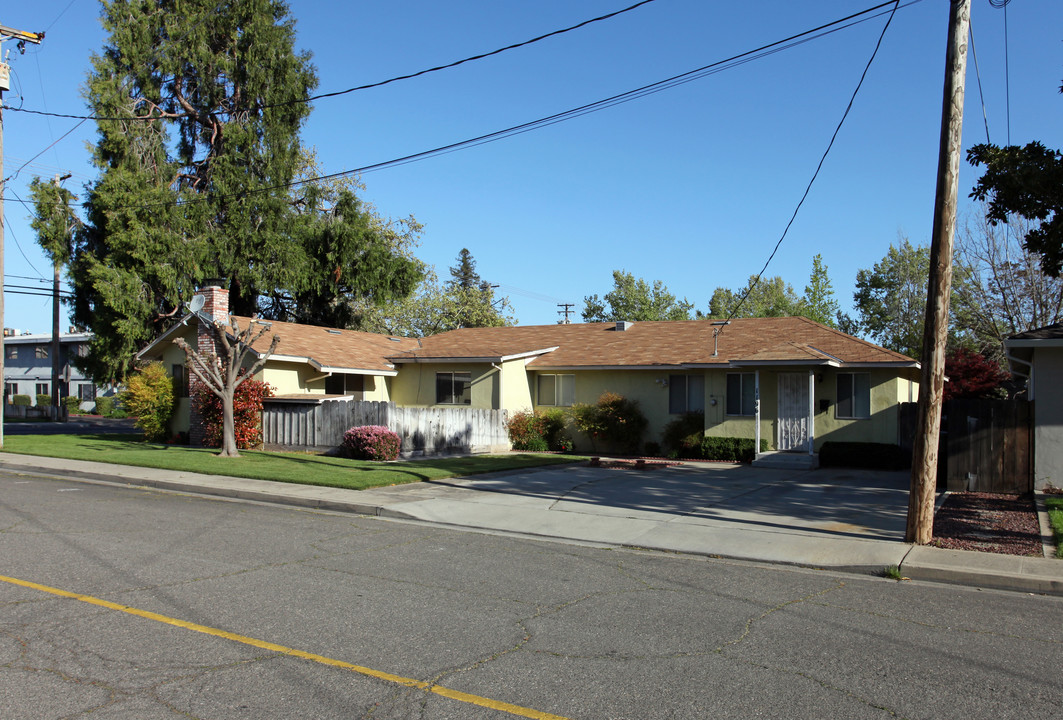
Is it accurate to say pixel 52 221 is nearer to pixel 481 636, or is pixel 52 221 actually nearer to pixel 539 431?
pixel 539 431

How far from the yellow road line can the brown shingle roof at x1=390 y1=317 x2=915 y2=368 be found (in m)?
18.1

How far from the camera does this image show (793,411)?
73.9 feet

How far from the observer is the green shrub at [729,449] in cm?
2262

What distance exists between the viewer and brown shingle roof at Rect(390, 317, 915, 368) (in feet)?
73.8

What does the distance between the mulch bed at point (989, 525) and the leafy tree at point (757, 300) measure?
4872cm

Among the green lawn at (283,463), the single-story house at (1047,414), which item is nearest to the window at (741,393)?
the green lawn at (283,463)

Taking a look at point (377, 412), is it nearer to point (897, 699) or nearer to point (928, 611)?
point (928, 611)

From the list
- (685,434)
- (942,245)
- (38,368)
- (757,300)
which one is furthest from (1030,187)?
(38,368)

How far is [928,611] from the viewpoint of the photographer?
7.34 metres

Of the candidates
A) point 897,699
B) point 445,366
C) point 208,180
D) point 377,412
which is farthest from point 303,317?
point 897,699

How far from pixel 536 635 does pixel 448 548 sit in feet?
13.1

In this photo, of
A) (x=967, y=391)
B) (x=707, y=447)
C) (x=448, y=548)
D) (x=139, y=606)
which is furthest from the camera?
(x=967, y=391)

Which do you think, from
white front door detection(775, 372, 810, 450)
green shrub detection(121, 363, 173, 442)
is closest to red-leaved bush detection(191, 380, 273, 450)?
green shrub detection(121, 363, 173, 442)

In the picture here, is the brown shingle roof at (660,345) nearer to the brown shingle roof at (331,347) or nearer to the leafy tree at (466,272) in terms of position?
the brown shingle roof at (331,347)
